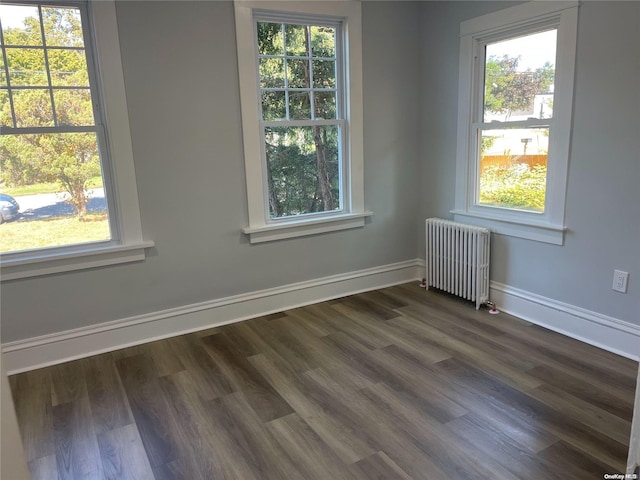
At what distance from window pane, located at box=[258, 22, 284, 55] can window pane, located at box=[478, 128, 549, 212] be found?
1.71 meters

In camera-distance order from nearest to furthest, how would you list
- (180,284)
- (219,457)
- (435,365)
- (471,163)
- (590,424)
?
(219,457) < (590,424) < (435,365) < (180,284) < (471,163)

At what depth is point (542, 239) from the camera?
3.16 m

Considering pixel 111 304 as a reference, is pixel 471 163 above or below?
above

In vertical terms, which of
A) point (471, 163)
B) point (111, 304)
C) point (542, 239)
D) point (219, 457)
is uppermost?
point (471, 163)

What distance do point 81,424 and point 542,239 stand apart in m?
3.05

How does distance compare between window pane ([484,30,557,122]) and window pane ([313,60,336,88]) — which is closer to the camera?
window pane ([484,30,557,122])

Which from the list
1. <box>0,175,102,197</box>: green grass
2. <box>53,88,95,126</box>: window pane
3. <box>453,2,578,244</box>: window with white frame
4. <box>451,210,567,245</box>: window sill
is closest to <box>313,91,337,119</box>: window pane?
<box>453,2,578,244</box>: window with white frame

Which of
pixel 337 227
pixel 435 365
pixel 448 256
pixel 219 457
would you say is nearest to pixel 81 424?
pixel 219 457

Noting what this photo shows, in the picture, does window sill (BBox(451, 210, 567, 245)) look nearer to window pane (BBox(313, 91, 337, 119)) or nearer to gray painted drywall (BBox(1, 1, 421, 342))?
gray painted drywall (BBox(1, 1, 421, 342))

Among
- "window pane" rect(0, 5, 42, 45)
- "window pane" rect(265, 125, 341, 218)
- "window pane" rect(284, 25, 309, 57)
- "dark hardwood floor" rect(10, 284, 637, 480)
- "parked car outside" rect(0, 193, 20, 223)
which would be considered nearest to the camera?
"dark hardwood floor" rect(10, 284, 637, 480)

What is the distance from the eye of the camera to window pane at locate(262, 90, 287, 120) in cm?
337

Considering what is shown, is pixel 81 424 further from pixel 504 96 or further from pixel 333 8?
pixel 504 96

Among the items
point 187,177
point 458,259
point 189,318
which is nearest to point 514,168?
point 458,259

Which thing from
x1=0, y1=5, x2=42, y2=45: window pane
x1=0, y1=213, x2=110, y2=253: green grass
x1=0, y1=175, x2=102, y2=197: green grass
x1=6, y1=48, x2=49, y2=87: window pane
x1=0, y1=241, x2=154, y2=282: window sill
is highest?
x1=0, y1=5, x2=42, y2=45: window pane
